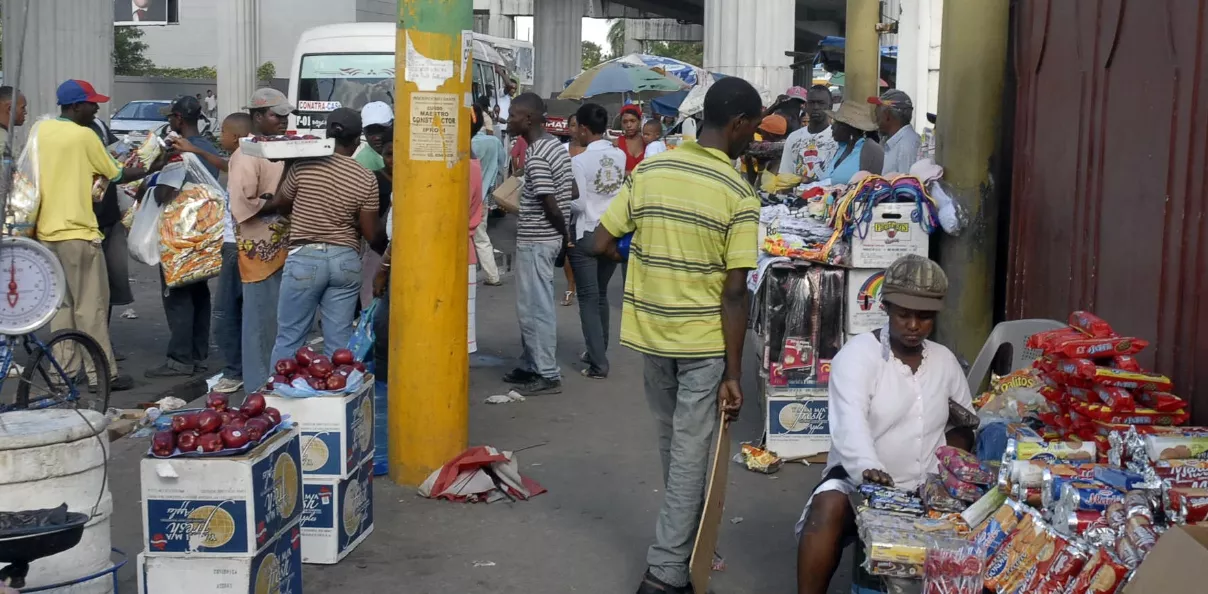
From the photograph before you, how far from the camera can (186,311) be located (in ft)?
29.7

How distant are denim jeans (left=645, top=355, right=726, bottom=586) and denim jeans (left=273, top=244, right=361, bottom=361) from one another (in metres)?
2.40

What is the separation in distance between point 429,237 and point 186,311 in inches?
143

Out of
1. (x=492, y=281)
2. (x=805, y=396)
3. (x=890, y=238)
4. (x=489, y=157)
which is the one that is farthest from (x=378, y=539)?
(x=492, y=281)

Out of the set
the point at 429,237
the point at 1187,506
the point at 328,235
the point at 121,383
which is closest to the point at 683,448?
the point at 1187,506

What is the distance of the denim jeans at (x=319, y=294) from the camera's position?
21.7ft

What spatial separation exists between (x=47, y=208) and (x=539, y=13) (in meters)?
39.5

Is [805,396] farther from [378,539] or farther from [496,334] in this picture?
[496,334]

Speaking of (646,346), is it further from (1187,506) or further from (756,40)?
(756,40)

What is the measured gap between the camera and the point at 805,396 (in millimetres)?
6820

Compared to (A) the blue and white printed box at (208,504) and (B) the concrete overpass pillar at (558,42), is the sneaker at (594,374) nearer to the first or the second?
(A) the blue and white printed box at (208,504)

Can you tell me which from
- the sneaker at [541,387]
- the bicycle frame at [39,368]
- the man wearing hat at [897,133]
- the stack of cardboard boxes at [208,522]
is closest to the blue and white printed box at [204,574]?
the stack of cardboard boxes at [208,522]

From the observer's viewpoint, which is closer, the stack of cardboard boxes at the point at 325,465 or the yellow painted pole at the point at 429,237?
the stack of cardboard boxes at the point at 325,465

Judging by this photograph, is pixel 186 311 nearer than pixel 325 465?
No

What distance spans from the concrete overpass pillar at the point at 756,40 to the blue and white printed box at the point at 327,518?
60.5ft
